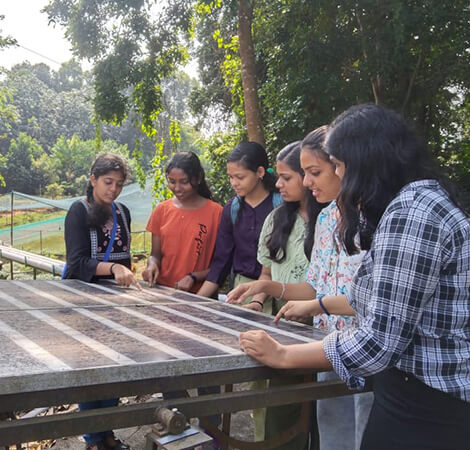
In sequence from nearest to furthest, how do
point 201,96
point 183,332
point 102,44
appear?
point 183,332, point 102,44, point 201,96

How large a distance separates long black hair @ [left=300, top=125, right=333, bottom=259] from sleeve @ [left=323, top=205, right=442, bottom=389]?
3.08 ft

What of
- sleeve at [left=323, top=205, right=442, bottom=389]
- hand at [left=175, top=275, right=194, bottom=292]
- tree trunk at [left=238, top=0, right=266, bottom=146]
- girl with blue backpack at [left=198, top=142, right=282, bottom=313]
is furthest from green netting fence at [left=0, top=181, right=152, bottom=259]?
sleeve at [left=323, top=205, right=442, bottom=389]

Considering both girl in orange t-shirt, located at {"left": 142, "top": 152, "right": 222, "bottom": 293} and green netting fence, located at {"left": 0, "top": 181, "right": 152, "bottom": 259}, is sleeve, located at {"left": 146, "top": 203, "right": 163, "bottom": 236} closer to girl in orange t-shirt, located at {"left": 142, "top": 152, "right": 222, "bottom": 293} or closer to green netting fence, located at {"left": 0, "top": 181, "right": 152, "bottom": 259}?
girl in orange t-shirt, located at {"left": 142, "top": 152, "right": 222, "bottom": 293}

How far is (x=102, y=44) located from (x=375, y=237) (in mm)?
6875

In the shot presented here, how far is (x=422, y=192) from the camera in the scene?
1.21m

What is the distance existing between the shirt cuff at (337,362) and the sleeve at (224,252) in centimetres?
175

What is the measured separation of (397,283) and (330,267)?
3.11 ft

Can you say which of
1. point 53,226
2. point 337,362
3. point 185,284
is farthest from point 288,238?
point 53,226

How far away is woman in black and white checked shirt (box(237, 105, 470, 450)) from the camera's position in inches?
46.7

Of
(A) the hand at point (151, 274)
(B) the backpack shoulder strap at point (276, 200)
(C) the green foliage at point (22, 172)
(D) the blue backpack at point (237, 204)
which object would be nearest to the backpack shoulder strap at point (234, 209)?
(D) the blue backpack at point (237, 204)

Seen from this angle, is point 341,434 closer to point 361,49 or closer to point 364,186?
point 364,186

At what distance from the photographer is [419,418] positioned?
1278 mm

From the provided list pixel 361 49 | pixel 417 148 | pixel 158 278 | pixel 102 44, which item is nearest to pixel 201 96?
pixel 102 44

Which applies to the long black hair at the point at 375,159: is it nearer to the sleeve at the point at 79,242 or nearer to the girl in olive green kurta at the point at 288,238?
the girl in olive green kurta at the point at 288,238
